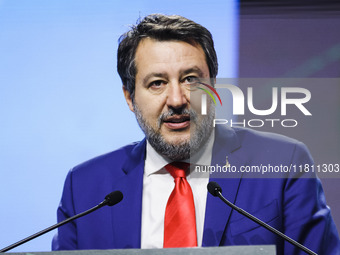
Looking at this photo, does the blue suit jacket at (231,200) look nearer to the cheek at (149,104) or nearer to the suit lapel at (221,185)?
the suit lapel at (221,185)

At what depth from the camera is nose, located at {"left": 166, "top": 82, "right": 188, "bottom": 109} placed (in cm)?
250

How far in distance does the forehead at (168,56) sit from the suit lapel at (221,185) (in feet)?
1.10

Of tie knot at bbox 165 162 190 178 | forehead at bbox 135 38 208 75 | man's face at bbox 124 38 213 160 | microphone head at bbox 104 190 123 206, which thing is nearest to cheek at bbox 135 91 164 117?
man's face at bbox 124 38 213 160

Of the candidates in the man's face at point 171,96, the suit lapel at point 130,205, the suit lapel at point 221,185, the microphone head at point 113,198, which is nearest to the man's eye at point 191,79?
the man's face at point 171,96

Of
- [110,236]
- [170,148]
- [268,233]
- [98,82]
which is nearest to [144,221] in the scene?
[110,236]

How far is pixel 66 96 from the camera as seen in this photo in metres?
2.72

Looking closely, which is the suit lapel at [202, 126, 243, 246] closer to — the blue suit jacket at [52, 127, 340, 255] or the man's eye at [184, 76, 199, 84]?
the blue suit jacket at [52, 127, 340, 255]

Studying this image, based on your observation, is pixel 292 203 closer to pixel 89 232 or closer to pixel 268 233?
pixel 268 233

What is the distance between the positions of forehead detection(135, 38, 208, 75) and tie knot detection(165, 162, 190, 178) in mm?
432

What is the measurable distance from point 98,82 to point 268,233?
3.57 feet

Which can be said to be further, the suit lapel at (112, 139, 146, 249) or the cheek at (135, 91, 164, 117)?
the cheek at (135, 91, 164, 117)

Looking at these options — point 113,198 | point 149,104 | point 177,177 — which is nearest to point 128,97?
point 149,104

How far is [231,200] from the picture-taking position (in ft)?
7.82

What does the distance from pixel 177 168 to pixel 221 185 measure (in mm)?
230
